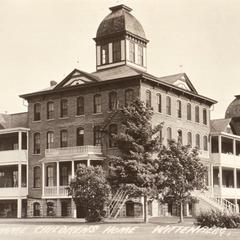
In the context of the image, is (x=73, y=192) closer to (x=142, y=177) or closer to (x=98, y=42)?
(x=142, y=177)

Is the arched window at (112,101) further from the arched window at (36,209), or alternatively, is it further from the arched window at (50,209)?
the arched window at (36,209)

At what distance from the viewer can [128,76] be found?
1823 inches

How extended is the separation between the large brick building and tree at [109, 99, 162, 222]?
639cm

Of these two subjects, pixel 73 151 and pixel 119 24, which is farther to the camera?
pixel 119 24

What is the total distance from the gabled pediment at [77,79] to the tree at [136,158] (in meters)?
9.93

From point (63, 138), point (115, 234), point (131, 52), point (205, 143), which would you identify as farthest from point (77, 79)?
point (115, 234)

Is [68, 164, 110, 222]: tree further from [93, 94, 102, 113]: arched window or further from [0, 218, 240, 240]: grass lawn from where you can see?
[93, 94, 102, 113]: arched window

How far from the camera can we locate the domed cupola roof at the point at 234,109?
222ft

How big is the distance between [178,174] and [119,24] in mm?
19214

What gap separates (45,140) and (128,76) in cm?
977

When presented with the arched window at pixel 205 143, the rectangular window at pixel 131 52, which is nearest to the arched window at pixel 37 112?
the rectangular window at pixel 131 52

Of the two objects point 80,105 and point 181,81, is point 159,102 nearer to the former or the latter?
point 181,81

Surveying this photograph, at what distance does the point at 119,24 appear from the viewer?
52.0 metres

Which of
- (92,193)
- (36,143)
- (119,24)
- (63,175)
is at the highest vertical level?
(119,24)
